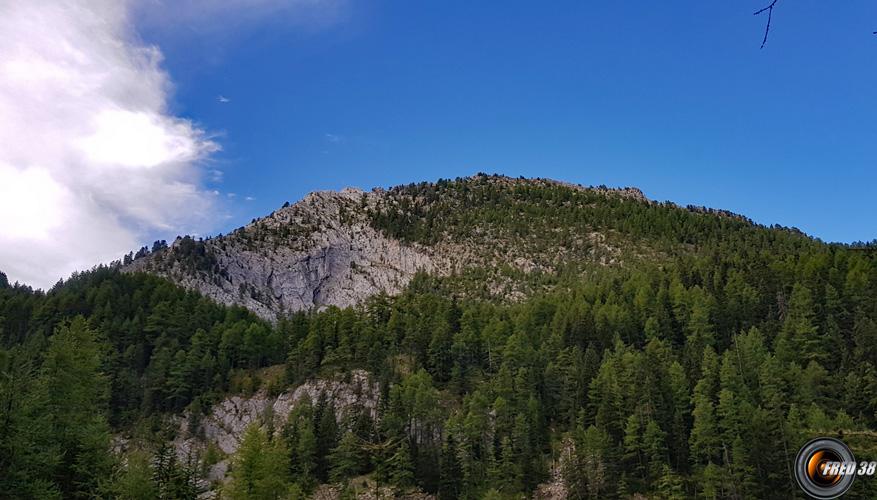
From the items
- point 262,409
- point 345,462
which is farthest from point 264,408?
point 345,462

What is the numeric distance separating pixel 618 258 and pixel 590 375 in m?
91.0

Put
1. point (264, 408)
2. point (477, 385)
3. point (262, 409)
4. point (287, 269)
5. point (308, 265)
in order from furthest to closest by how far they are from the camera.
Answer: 1. point (308, 265)
2. point (287, 269)
3. point (262, 409)
4. point (264, 408)
5. point (477, 385)

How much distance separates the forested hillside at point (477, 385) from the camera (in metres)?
38.3

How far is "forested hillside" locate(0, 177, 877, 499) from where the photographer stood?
38.3 meters

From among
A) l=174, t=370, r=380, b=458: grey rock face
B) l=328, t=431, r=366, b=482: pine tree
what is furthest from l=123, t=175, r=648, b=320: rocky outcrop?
l=328, t=431, r=366, b=482: pine tree

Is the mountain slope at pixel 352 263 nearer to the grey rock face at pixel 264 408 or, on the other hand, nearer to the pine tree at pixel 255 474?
the grey rock face at pixel 264 408

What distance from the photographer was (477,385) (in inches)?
3629

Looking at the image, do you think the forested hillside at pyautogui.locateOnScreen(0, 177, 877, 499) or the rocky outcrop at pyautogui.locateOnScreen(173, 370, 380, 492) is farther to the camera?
the rocky outcrop at pyautogui.locateOnScreen(173, 370, 380, 492)

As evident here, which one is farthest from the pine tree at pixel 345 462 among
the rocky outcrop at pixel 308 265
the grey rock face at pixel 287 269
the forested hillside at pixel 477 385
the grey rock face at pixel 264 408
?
the grey rock face at pixel 287 269

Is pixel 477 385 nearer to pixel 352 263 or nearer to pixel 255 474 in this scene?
pixel 255 474

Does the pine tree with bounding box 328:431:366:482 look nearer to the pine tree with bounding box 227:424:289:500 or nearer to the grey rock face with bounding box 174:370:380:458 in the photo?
the grey rock face with bounding box 174:370:380:458

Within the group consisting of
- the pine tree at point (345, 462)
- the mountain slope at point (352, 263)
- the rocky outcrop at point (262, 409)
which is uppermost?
the mountain slope at point (352, 263)

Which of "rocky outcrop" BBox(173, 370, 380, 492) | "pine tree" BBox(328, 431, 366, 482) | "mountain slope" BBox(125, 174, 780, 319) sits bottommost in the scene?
"pine tree" BBox(328, 431, 366, 482)

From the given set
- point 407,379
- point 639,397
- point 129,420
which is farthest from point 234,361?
point 639,397
